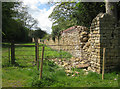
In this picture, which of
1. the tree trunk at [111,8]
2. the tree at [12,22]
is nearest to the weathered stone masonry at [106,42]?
the tree trunk at [111,8]

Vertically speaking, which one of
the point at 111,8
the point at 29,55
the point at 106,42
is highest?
the point at 111,8

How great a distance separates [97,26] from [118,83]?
2606 millimetres

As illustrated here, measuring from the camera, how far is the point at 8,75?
5340 mm

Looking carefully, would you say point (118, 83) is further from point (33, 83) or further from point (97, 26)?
point (33, 83)

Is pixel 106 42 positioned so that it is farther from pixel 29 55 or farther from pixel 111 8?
pixel 29 55

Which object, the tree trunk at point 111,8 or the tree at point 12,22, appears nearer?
the tree trunk at point 111,8

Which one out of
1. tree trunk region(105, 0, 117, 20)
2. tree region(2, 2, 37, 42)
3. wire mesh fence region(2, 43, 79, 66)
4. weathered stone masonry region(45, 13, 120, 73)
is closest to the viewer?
weathered stone masonry region(45, 13, 120, 73)

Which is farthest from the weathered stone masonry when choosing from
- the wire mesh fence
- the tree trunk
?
the wire mesh fence

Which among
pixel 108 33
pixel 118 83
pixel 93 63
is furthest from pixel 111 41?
pixel 118 83

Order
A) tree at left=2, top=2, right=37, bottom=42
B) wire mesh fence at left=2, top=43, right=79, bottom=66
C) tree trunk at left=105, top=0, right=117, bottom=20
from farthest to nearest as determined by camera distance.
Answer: tree at left=2, top=2, right=37, bottom=42 < wire mesh fence at left=2, top=43, right=79, bottom=66 < tree trunk at left=105, top=0, right=117, bottom=20

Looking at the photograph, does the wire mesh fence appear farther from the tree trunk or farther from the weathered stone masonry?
the tree trunk

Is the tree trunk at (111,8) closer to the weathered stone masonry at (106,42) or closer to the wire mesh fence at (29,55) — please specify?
the weathered stone masonry at (106,42)

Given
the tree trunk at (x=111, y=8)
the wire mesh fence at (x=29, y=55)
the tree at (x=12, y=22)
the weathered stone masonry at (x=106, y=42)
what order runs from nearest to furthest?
the weathered stone masonry at (x=106, y=42) → the tree trunk at (x=111, y=8) → the wire mesh fence at (x=29, y=55) → the tree at (x=12, y=22)

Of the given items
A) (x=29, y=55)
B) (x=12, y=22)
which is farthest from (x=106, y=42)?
(x=12, y=22)
